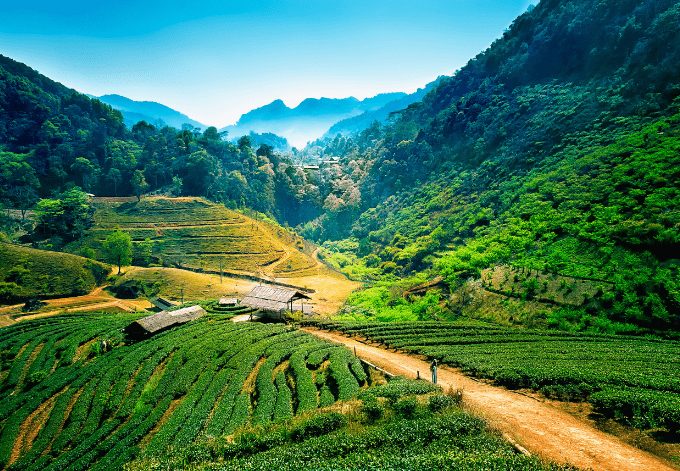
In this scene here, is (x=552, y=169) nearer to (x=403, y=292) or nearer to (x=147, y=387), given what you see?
(x=403, y=292)

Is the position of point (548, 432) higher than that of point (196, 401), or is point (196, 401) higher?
point (548, 432)

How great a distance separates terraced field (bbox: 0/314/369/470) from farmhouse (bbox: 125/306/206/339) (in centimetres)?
174

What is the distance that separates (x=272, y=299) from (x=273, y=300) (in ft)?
0.84

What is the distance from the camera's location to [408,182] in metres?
136

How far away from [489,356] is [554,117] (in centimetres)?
7895

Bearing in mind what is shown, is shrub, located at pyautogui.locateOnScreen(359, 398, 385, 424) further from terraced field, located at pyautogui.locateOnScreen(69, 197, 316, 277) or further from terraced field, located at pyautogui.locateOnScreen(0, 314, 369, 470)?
terraced field, located at pyautogui.locateOnScreen(69, 197, 316, 277)

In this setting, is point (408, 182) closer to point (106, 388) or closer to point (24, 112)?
point (106, 388)

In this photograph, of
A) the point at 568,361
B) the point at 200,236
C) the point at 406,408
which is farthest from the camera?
the point at 200,236

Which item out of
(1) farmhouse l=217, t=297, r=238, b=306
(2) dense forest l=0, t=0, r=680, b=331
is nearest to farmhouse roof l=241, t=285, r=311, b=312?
(1) farmhouse l=217, t=297, r=238, b=306

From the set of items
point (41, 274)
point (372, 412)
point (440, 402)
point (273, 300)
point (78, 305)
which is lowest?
point (78, 305)

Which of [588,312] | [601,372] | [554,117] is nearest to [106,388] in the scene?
[601,372]

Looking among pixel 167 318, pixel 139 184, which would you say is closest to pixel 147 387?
pixel 167 318

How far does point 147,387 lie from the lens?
101ft

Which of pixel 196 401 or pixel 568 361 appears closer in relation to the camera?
pixel 196 401
